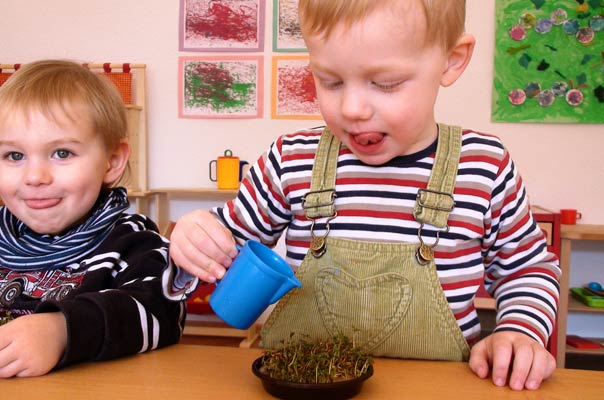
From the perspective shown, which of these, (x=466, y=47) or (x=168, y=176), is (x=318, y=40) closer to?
(x=466, y=47)

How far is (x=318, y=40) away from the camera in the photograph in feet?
2.33

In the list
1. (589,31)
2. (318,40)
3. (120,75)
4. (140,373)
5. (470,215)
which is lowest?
(140,373)

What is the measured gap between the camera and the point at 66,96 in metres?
0.96

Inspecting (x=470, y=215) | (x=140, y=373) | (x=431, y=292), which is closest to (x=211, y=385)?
(x=140, y=373)

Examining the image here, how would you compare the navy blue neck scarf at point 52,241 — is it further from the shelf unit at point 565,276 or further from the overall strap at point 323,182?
the shelf unit at point 565,276

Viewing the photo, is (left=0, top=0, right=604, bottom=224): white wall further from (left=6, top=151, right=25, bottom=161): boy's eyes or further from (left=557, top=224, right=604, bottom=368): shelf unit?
(left=6, top=151, right=25, bottom=161): boy's eyes

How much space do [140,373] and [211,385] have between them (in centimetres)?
10

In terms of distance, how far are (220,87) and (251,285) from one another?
8.25ft

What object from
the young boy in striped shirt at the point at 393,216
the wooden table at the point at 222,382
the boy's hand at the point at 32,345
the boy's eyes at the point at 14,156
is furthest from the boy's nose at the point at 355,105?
the boy's eyes at the point at 14,156

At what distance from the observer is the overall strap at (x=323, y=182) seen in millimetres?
866

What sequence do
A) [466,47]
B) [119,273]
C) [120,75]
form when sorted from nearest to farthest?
[466,47], [119,273], [120,75]

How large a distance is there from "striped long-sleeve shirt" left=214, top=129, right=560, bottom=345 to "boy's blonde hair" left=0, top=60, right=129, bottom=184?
27cm

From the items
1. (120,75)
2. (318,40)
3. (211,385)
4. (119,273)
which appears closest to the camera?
(211,385)

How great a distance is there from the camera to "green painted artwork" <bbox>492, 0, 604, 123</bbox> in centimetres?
275
